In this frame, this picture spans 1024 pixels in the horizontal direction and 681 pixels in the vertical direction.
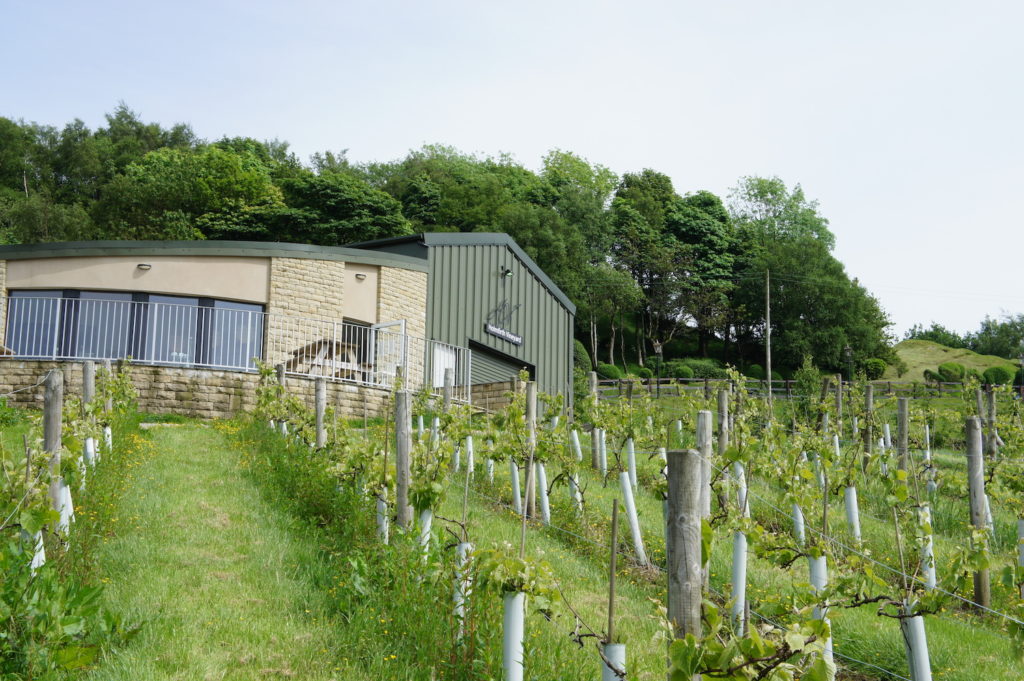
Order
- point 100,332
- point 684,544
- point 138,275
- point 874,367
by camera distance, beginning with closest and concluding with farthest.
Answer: point 684,544 < point 100,332 < point 138,275 < point 874,367

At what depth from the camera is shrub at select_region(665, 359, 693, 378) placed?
141 feet

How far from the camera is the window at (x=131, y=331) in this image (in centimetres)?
1562

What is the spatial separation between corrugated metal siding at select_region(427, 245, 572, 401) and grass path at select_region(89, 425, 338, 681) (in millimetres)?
11811

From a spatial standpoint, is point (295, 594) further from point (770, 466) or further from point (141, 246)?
point (141, 246)

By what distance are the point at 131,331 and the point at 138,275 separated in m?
1.74

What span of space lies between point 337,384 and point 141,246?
5.12 m

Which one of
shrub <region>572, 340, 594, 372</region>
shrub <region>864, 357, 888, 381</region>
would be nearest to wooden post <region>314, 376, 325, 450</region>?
shrub <region>572, 340, 594, 372</region>

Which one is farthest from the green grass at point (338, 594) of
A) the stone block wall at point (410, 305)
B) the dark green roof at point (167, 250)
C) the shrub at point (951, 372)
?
the shrub at point (951, 372)

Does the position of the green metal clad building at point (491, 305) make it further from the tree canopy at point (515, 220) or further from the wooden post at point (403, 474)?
the tree canopy at point (515, 220)

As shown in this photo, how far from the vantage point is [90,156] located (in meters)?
48.3

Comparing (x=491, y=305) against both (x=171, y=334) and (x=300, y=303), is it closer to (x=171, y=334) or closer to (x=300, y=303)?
(x=300, y=303)

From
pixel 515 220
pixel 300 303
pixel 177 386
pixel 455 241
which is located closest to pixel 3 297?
pixel 177 386

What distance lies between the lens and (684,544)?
2.99 m

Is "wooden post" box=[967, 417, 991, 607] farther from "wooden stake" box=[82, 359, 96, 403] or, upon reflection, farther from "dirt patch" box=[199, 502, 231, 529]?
"wooden stake" box=[82, 359, 96, 403]
